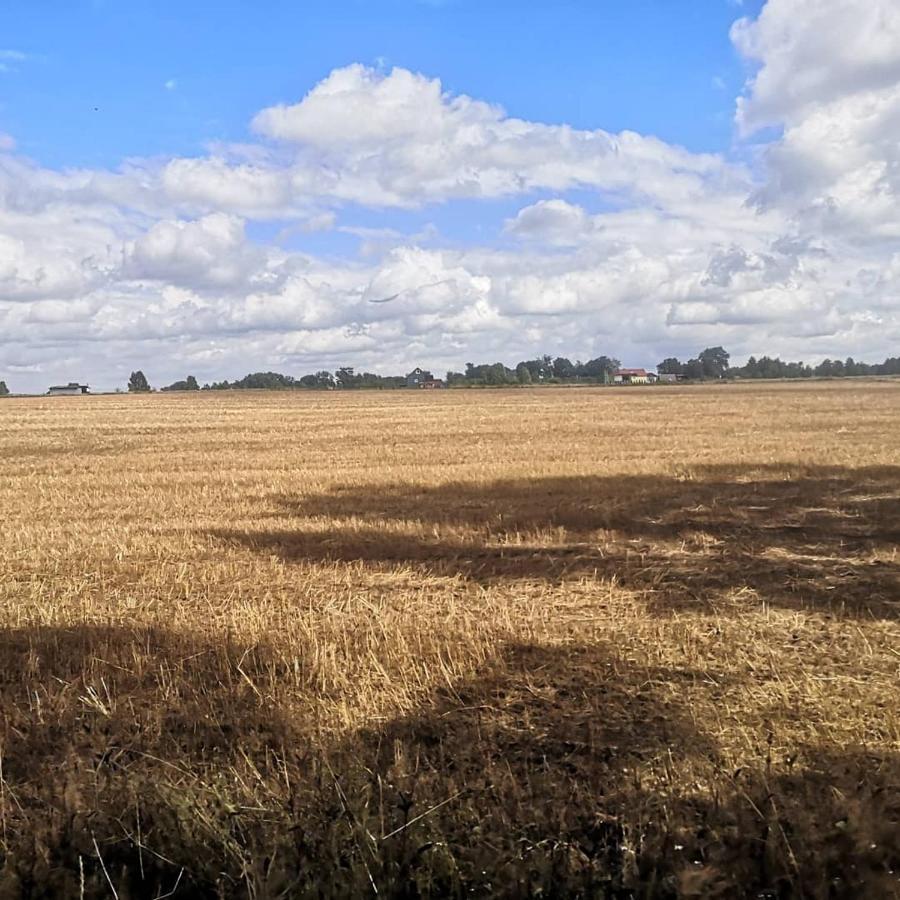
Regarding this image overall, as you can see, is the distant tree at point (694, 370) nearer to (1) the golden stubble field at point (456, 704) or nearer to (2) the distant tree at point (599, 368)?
(2) the distant tree at point (599, 368)

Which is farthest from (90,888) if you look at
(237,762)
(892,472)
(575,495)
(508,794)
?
(892,472)

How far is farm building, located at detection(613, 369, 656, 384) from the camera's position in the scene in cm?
14838

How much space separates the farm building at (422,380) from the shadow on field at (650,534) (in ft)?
400

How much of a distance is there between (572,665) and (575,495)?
411 inches

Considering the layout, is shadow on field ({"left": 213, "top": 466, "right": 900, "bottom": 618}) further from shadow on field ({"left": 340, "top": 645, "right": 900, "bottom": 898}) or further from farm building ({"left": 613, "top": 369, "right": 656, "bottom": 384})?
farm building ({"left": 613, "top": 369, "right": 656, "bottom": 384})

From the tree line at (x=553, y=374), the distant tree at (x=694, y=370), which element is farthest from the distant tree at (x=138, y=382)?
the distant tree at (x=694, y=370)

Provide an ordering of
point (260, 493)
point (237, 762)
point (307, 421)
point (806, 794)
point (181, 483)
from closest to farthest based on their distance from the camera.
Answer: point (806, 794), point (237, 762), point (260, 493), point (181, 483), point (307, 421)

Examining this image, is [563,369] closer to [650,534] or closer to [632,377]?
[632,377]

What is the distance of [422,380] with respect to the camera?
5792 inches

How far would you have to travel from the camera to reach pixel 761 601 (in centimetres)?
900

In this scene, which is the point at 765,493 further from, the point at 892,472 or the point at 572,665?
the point at 572,665

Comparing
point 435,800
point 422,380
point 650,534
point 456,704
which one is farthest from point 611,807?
point 422,380

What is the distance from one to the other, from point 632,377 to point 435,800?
15227cm

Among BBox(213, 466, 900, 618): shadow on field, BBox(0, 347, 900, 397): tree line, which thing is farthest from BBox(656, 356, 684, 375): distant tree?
BBox(213, 466, 900, 618): shadow on field
